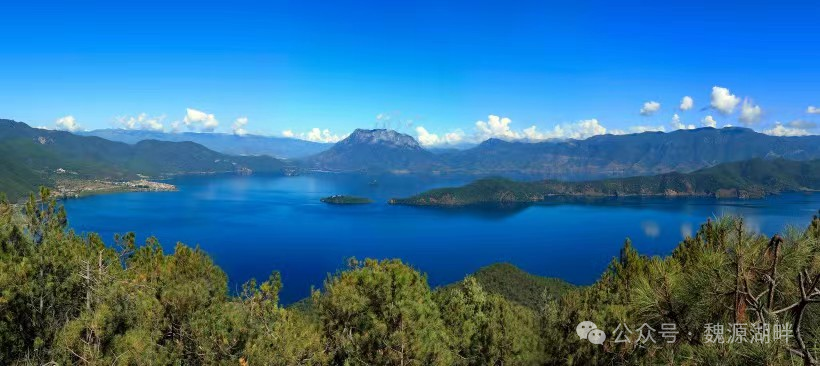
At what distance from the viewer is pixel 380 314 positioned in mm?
13961

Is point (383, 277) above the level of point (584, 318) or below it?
above

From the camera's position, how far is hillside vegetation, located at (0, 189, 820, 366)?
503 centimetres

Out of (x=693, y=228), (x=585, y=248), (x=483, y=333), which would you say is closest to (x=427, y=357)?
(x=483, y=333)

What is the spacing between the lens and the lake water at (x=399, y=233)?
108 m

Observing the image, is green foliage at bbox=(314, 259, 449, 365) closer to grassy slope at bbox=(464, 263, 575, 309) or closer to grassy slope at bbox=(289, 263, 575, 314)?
grassy slope at bbox=(289, 263, 575, 314)

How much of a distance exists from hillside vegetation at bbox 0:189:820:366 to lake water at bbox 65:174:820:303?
71505 mm

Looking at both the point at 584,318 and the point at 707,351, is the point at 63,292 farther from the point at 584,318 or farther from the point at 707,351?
the point at 584,318

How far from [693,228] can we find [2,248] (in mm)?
170907

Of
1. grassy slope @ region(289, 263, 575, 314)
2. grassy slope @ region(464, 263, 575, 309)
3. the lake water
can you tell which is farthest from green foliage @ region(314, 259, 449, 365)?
the lake water

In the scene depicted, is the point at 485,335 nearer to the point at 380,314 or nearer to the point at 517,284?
the point at 380,314

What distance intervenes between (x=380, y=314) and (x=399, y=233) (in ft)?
443

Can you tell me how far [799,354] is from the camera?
3988 millimetres

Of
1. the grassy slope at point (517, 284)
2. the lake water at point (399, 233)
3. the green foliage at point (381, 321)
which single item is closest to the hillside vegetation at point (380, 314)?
the green foliage at point (381, 321)

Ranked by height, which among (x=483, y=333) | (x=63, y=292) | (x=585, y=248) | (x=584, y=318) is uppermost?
(x=63, y=292)
